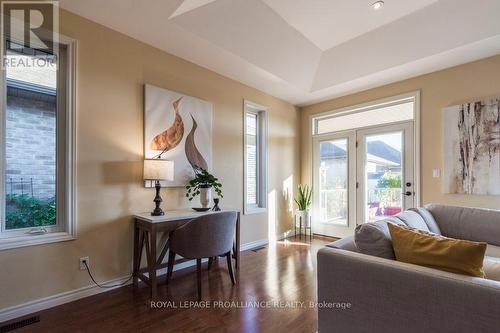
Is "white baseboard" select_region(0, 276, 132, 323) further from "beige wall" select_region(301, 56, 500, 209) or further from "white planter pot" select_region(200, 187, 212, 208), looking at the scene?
"beige wall" select_region(301, 56, 500, 209)

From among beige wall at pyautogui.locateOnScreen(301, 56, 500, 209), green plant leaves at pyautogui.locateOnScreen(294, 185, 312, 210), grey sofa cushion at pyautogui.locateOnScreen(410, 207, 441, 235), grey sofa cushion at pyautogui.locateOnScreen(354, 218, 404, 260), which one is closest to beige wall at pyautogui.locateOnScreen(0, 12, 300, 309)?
grey sofa cushion at pyautogui.locateOnScreen(354, 218, 404, 260)

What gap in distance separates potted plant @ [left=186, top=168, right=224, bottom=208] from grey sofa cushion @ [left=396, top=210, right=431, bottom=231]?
1.96 m

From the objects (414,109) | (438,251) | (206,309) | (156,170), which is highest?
(414,109)

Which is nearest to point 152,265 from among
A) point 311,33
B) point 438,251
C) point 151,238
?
point 151,238

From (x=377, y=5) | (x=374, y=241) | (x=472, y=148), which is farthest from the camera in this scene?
(x=472, y=148)

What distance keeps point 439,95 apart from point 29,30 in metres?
4.59

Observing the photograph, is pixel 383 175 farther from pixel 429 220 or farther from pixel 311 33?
pixel 311 33

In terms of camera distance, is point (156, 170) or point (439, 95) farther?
point (439, 95)

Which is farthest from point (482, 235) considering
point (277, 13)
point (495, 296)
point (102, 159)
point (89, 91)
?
point (89, 91)

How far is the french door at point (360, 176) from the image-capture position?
12.2 ft

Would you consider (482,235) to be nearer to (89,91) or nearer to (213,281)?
(213,281)

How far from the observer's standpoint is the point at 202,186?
297 centimetres

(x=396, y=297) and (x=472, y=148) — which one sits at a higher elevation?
(x=472, y=148)

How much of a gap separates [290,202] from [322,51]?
2620mm
